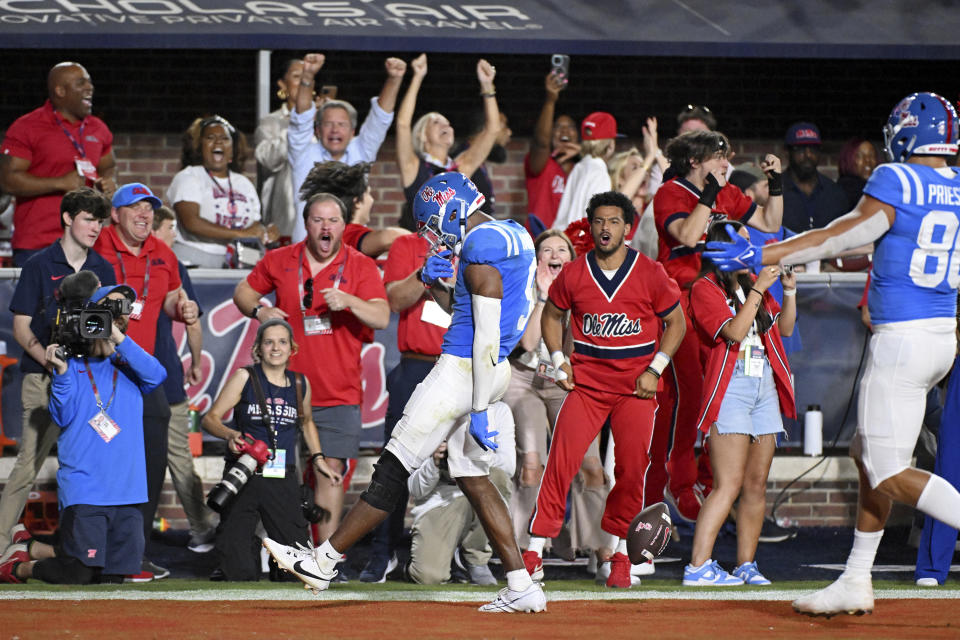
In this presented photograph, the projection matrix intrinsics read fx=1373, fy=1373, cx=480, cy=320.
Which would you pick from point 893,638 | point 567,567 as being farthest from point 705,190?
point 893,638

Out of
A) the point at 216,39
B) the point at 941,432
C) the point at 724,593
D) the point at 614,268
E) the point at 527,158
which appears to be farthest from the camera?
the point at 527,158

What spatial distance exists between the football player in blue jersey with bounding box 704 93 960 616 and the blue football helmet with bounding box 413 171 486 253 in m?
1.31

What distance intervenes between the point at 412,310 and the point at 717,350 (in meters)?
1.81

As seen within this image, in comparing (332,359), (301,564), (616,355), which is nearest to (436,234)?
(616,355)

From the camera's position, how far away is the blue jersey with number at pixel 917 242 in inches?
232

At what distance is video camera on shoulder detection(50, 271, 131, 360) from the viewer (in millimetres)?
7430

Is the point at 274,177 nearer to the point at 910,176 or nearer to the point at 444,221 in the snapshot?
the point at 444,221

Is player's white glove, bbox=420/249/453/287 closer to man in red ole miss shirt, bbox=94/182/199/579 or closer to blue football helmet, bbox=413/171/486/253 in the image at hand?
blue football helmet, bbox=413/171/486/253

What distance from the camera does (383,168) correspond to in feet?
41.2

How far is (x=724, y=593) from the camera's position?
276 inches

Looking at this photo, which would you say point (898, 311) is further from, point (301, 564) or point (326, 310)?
point (326, 310)

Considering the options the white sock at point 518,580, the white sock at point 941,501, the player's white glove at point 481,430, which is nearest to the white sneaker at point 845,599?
the white sock at point 941,501

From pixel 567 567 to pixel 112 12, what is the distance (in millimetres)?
5260

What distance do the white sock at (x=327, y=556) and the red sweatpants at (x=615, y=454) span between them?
1331 millimetres
